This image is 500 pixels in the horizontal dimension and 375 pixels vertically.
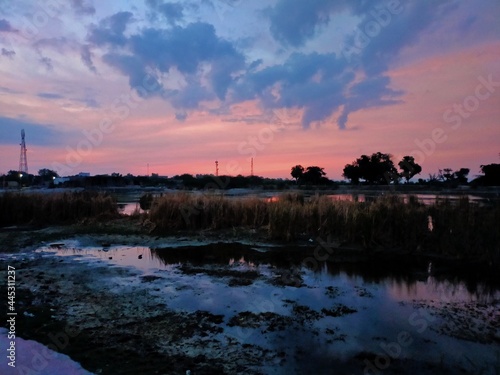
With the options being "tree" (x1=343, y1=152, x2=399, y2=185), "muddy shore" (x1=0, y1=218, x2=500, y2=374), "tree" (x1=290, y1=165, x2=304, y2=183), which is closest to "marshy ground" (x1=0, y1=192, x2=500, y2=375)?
"muddy shore" (x1=0, y1=218, x2=500, y2=374)

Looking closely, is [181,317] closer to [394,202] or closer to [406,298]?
[406,298]

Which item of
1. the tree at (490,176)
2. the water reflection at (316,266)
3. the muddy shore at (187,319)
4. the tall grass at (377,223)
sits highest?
the tree at (490,176)

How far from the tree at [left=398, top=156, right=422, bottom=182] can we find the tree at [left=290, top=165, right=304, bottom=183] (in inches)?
985

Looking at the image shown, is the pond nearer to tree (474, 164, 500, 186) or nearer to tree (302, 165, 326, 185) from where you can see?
tree (474, 164, 500, 186)

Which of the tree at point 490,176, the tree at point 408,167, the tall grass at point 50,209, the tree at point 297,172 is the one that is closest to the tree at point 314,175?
the tree at point 297,172

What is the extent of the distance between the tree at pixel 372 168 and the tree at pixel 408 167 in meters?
2.78

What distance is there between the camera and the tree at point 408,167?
8434 cm

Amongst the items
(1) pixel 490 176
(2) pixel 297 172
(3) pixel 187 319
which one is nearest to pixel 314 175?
(2) pixel 297 172

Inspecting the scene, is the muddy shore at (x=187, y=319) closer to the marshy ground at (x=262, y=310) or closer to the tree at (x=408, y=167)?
the marshy ground at (x=262, y=310)

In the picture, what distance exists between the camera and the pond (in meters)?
5.47

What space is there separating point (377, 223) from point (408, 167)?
75610mm

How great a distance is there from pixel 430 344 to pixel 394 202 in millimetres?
10597

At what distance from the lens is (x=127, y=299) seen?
8117 millimetres

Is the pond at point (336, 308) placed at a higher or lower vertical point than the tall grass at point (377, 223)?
lower
